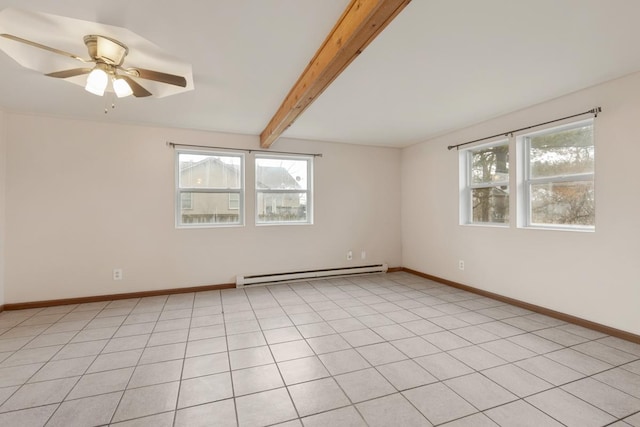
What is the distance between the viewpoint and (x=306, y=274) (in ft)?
15.0

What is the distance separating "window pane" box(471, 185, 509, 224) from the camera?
371 cm

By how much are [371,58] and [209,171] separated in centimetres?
291

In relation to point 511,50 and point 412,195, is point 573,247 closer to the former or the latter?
point 511,50

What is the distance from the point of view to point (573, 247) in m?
2.88

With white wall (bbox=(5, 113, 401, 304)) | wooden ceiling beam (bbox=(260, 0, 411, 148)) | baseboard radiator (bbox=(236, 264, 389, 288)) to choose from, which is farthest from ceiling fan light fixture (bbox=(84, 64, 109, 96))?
baseboard radiator (bbox=(236, 264, 389, 288))

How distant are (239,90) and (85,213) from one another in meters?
2.57

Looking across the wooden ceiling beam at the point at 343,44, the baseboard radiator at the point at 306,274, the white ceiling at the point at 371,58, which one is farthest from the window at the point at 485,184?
the wooden ceiling beam at the point at 343,44

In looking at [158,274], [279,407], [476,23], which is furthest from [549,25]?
[158,274]

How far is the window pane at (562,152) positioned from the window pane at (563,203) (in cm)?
14

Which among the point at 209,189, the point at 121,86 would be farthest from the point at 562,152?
the point at 209,189

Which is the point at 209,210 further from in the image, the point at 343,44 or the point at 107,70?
the point at 343,44

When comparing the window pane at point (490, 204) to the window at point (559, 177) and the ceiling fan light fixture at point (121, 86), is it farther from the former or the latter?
the ceiling fan light fixture at point (121, 86)

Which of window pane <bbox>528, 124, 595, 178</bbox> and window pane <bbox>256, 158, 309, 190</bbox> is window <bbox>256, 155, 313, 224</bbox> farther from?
window pane <bbox>528, 124, 595, 178</bbox>

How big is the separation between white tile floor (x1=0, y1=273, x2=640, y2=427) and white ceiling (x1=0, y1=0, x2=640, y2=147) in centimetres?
225
